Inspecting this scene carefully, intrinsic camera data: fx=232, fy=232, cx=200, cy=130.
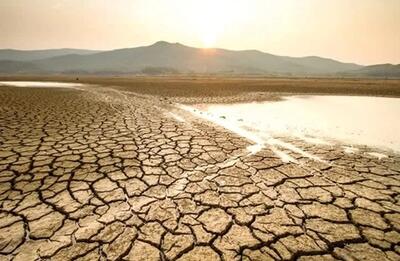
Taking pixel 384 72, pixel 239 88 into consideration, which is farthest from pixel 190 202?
pixel 384 72

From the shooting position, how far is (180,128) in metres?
6.04

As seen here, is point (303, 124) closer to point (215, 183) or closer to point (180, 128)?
point (180, 128)

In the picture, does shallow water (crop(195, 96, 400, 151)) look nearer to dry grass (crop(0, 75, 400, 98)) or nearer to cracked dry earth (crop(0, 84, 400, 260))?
cracked dry earth (crop(0, 84, 400, 260))

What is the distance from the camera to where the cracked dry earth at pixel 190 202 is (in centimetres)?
194

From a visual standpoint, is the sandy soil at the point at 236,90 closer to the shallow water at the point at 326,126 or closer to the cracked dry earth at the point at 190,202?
the shallow water at the point at 326,126

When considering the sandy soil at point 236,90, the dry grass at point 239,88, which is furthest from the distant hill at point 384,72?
the sandy soil at point 236,90

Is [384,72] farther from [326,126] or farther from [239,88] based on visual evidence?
[326,126]

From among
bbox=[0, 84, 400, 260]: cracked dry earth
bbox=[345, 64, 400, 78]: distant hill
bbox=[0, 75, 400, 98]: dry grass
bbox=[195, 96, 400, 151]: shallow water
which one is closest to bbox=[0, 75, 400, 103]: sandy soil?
bbox=[0, 75, 400, 98]: dry grass

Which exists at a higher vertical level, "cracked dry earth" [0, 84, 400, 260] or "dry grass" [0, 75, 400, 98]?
"dry grass" [0, 75, 400, 98]

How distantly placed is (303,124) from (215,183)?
16.6 ft

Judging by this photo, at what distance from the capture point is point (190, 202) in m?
2.62

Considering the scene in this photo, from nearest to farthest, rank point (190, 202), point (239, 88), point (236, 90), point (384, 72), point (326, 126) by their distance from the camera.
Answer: point (190, 202)
point (326, 126)
point (236, 90)
point (239, 88)
point (384, 72)

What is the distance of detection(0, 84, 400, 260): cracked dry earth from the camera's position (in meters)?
1.94

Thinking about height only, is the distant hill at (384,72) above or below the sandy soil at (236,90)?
above
